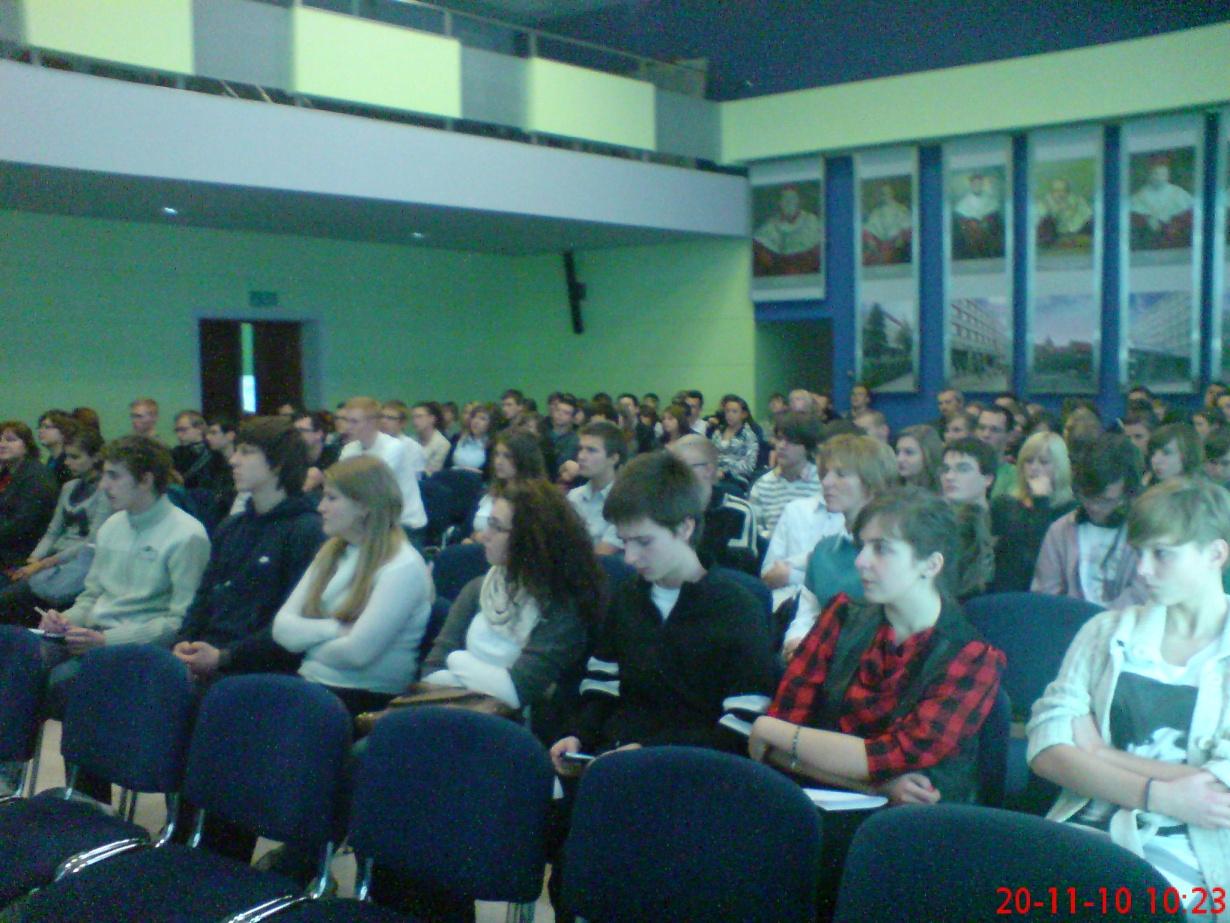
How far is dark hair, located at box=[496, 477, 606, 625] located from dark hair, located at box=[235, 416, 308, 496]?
1137 mm

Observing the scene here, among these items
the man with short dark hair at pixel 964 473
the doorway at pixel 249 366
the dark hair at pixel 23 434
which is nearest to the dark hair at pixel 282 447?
the man with short dark hair at pixel 964 473

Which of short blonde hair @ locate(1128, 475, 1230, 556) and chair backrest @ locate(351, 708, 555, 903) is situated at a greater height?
short blonde hair @ locate(1128, 475, 1230, 556)

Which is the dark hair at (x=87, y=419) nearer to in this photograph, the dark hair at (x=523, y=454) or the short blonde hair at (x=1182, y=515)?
the dark hair at (x=523, y=454)

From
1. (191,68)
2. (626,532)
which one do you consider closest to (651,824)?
(626,532)

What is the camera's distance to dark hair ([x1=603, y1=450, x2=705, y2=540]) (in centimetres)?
282

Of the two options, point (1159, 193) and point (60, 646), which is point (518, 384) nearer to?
point (1159, 193)

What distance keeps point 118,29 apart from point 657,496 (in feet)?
23.1

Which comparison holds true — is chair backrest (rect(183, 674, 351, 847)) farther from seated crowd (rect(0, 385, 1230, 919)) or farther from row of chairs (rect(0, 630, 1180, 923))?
seated crowd (rect(0, 385, 1230, 919))

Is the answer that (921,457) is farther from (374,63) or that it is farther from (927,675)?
(374,63)

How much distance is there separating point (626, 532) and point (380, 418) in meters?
5.88

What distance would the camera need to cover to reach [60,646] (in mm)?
4066

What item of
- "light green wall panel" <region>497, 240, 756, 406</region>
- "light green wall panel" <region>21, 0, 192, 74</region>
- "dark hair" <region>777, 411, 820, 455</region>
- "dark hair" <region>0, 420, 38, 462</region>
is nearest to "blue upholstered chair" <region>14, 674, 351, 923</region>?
"dark hair" <region>777, 411, 820, 455</region>

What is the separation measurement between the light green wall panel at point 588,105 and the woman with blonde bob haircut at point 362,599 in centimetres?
787

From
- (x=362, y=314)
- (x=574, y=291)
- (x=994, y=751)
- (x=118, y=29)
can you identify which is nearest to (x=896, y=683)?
(x=994, y=751)
